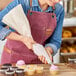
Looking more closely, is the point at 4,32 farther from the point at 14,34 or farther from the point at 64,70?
the point at 64,70

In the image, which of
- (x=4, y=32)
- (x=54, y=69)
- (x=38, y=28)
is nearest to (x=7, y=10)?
(x=4, y=32)

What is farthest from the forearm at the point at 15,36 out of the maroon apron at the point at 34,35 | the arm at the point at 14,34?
the maroon apron at the point at 34,35

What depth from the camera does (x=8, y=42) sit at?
168cm

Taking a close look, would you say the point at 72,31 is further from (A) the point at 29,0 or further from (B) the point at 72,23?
(A) the point at 29,0

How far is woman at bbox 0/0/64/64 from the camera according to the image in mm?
1612

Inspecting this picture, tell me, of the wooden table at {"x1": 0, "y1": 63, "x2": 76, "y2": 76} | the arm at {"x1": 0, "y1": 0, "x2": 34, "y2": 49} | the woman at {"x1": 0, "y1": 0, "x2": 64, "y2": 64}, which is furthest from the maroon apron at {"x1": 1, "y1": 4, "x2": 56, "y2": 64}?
the wooden table at {"x1": 0, "y1": 63, "x2": 76, "y2": 76}

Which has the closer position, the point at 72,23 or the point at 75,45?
the point at 72,23

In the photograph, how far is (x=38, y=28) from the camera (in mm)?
1675

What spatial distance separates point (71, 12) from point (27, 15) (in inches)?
59.1

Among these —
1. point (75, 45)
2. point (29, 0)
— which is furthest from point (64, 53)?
point (29, 0)

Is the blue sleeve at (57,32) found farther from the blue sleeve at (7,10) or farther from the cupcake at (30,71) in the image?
the cupcake at (30,71)

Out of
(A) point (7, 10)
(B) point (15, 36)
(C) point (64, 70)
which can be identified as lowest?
(C) point (64, 70)

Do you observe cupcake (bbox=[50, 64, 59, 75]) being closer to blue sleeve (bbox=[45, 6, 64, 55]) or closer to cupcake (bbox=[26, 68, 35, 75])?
cupcake (bbox=[26, 68, 35, 75])

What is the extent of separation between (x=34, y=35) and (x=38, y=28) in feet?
0.19
